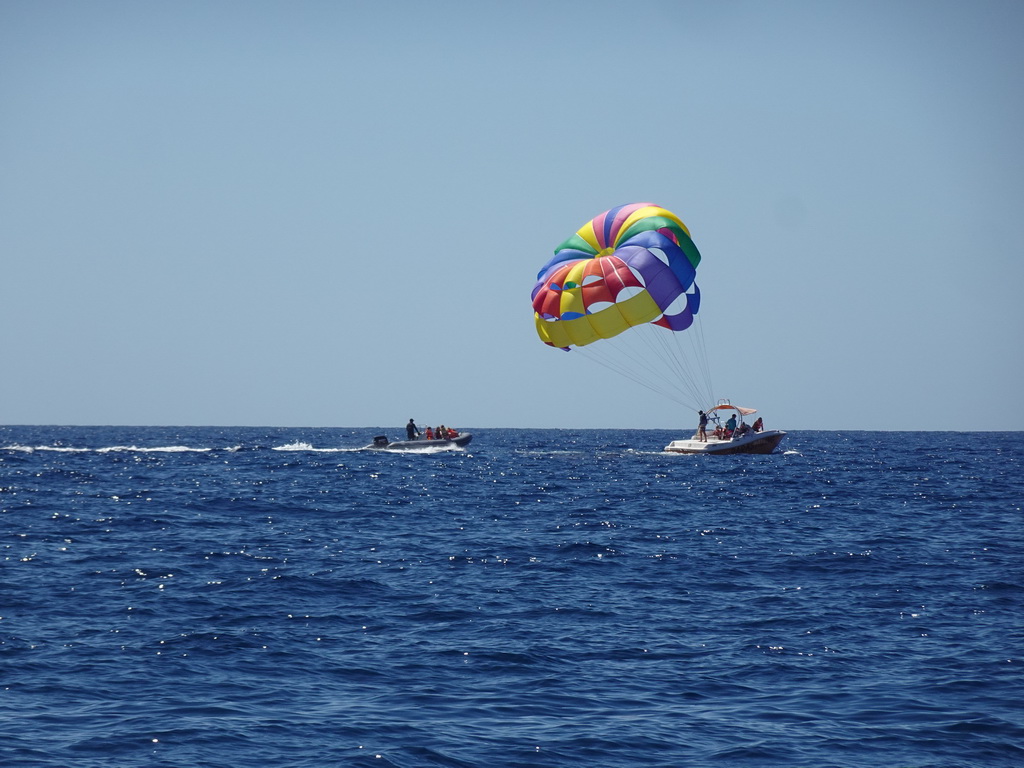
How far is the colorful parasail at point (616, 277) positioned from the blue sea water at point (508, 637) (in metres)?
15.0

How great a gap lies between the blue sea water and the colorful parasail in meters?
15.0

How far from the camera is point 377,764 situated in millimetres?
9227

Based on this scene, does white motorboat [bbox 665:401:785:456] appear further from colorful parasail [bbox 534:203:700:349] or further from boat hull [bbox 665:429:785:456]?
colorful parasail [bbox 534:203:700:349]

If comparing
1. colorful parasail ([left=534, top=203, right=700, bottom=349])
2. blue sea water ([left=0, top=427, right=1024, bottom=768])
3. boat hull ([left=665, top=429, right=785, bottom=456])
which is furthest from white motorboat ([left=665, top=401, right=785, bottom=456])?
blue sea water ([left=0, top=427, right=1024, bottom=768])

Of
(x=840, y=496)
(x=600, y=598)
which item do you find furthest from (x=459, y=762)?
(x=840, y=496)

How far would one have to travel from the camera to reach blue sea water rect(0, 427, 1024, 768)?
985 cm

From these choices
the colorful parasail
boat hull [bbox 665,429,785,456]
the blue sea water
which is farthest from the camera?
boat hull [bbox 665,429,785,456]

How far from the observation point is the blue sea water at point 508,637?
9.85 meters

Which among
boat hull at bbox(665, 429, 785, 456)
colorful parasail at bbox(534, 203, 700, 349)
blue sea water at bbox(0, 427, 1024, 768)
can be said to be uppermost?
colorful parasail at bbox(534, 203, 700, 349)

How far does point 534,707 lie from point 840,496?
25.5m

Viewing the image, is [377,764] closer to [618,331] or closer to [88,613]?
[88,613]

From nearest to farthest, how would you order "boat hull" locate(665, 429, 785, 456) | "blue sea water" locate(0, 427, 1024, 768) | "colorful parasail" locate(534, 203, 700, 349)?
1. "blue sea water" locate(0, 427, 1024, 768)
2. "colorful parasail" locate(534, 203, 700, 349)
3. "boat hull" locate(665, 429, 785, 456)

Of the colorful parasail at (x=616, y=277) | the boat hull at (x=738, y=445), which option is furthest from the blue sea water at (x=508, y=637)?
the boat hull at (x=738, y=445)

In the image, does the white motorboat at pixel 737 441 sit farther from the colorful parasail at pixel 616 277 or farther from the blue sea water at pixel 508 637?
the blue sea water at pixel 508 637
